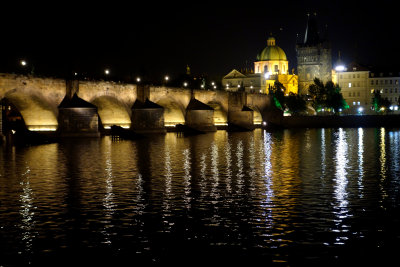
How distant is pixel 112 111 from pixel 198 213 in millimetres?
54838

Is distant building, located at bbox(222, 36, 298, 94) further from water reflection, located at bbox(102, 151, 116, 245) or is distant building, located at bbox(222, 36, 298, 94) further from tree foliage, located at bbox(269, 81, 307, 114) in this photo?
water reflection, located at bbox(102, 151, 116, 245)

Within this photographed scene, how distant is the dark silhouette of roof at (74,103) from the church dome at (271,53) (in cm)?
12866

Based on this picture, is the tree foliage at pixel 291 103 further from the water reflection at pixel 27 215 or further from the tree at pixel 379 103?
the water reflection at pixel 27 215

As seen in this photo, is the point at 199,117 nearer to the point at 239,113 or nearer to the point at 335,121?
the point at 239,113

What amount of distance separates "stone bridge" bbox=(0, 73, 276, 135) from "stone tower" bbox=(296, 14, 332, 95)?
75.7m

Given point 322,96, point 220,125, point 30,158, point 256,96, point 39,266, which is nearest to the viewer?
point 39,266

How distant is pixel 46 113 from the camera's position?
193ft

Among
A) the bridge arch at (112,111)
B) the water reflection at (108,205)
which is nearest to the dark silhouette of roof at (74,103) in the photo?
the bridge arch at (112,111)

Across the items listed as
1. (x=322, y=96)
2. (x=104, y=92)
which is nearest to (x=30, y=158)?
(x=104, y=92)

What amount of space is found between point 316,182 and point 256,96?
8472 centimetres

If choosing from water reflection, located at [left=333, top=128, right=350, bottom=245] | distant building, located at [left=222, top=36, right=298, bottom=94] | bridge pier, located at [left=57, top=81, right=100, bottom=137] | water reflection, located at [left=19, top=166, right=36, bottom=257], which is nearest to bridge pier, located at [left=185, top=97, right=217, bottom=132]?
bridge pier, located at [left=57, top=81, right=100, bottom=137]

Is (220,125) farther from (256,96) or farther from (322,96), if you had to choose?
(322,96)

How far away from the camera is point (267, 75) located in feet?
586

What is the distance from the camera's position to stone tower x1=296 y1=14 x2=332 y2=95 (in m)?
175
